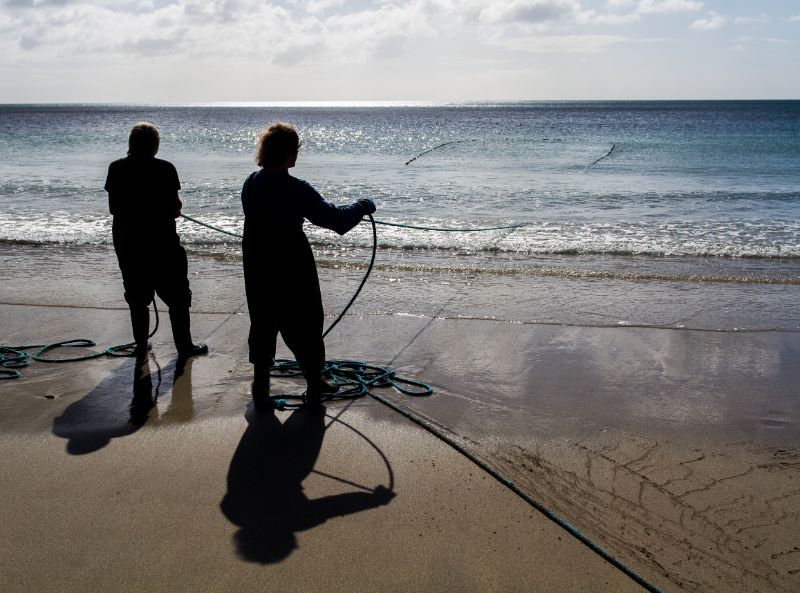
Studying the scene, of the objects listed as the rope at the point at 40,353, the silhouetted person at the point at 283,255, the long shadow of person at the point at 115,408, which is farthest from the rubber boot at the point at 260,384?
the rope at the point at 40,353

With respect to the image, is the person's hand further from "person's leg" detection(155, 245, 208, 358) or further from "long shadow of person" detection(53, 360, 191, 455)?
"long shadow of person" detection(53, 360, 191, 455)

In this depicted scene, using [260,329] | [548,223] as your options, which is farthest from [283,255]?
[548,223]

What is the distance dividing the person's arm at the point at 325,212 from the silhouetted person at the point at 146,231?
1202 millimetres

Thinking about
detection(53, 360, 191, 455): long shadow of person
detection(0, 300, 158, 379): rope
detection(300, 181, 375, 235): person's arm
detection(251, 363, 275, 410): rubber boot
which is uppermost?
detection(300, 181, 375, 235): person's arm

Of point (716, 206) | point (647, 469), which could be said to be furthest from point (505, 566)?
point (716, 206)

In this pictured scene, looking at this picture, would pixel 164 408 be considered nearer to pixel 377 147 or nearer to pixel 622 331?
pixel 622 331

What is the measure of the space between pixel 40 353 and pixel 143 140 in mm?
1742

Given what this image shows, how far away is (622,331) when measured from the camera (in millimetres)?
6016

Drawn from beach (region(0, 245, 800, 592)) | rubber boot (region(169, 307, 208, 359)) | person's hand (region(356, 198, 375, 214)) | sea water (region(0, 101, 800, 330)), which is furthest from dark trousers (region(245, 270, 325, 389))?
sea water (region(0, 101, 800, 330))

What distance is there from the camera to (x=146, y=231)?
4922 millimetres

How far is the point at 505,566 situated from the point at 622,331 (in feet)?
11.4

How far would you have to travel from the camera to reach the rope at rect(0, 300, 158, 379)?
A: 5.06 meters

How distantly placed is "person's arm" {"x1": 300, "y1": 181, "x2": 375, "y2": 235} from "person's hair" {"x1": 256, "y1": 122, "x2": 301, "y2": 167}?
179mm

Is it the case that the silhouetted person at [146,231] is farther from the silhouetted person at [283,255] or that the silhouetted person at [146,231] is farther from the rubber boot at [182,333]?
the silhouetted person at [283,255]
